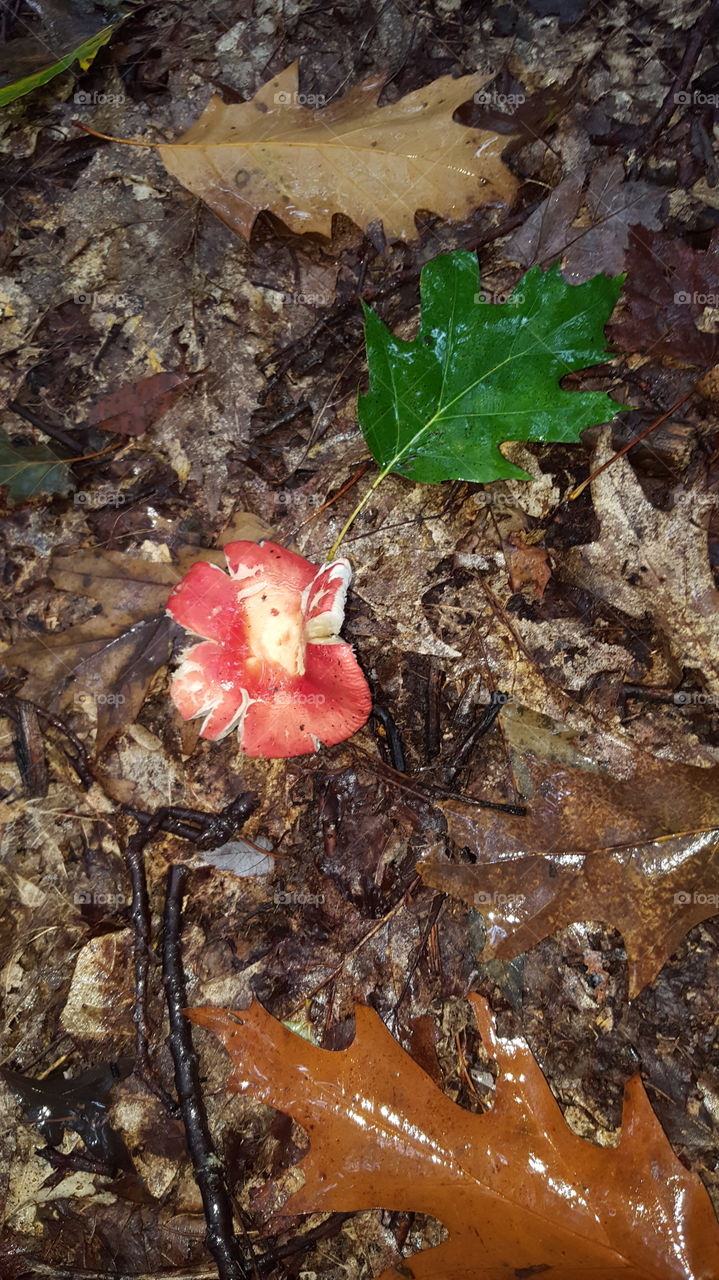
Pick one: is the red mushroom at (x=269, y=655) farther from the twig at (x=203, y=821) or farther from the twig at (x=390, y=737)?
the twig at (x=203, y=821)

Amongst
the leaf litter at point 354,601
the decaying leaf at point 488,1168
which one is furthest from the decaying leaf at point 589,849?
the decaying leaf at point 488,1168

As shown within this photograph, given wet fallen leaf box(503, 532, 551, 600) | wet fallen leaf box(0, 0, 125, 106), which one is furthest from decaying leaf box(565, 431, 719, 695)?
wet fallen leaf box(0, 0, 125, 106)

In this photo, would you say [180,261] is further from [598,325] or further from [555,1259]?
[555,1259]

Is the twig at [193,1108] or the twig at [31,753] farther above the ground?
the twig at [31,753]

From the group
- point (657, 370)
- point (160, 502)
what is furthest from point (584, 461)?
point (160, 502)

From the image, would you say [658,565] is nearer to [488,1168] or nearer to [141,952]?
[488,1168]

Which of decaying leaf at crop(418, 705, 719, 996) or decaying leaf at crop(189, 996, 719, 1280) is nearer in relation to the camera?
decaying leaf at crop(189, 996, 719, 1280)

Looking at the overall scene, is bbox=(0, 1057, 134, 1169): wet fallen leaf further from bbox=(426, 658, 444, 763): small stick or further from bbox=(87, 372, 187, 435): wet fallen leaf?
bbox=(87, 372, 187, 435): wet fallen leaf
